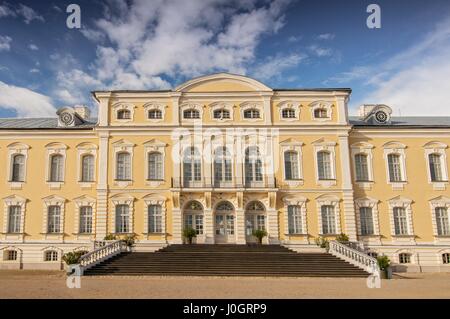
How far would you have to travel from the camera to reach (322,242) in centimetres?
2275

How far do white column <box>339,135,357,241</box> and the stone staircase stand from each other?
3376 millimetres

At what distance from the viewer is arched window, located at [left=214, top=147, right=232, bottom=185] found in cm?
2434

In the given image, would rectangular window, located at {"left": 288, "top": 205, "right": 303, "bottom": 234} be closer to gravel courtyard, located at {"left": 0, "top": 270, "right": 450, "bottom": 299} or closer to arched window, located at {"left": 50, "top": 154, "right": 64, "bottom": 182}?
gravel courtyard, located at {"left": 0, "top": 270, "right": 450, "bottom": 299}

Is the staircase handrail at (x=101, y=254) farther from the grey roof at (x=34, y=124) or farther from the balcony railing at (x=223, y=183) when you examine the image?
the grey roof at (x=34, y=124)

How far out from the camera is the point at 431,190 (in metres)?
24.5

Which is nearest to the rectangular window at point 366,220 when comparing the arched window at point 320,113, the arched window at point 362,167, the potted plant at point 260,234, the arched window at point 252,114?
the arched window at point 362,167

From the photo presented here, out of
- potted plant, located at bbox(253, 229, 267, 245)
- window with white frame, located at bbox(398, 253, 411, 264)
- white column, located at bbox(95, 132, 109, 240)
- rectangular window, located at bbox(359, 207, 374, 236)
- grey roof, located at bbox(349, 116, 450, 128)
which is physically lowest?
window with white frame, located at bbox(398, 253, 411, 264)

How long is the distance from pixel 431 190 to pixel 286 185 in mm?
8734

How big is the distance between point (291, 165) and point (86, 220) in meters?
12.7

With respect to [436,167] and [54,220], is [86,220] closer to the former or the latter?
[54,220]

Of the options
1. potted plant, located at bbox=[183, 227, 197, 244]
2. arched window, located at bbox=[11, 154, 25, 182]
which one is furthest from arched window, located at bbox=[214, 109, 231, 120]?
arched window, located at bbox=[11, 154, 25, 182]
